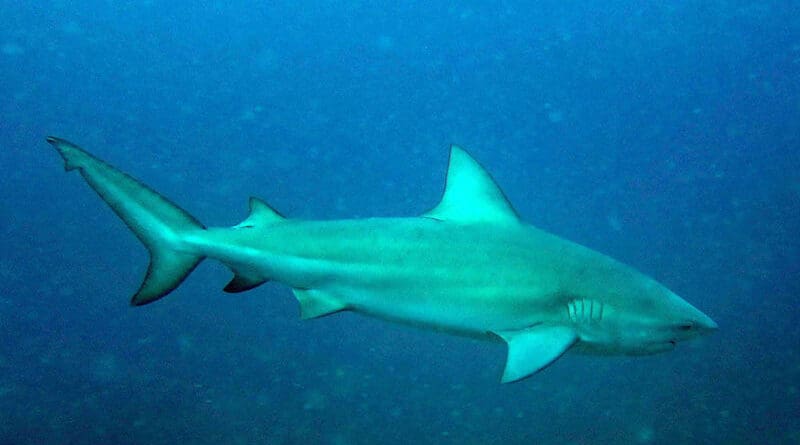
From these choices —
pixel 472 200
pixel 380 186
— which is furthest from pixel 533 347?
pixel 380 186

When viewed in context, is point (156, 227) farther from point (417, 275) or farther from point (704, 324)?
point (704, 324)

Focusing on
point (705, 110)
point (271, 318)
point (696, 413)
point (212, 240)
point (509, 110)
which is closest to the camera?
point (212, 240)

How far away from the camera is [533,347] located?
3.38 m

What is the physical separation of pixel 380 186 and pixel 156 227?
11.5 metres

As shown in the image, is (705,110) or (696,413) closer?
(696,413)

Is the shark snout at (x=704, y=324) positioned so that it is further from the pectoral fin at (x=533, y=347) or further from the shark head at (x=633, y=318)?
the pectoral fin at (x=533, y=347)

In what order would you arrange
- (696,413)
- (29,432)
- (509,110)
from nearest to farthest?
(29,432) < (696,413) < (509,110)

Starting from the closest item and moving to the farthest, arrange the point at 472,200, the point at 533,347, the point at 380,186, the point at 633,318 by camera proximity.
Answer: the point at 533,347, the point at 633,318, the point at 472,200, the point at 380,186

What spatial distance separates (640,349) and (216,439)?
18.4 ft

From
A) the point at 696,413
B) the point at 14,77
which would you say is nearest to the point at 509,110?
the point at 696,413

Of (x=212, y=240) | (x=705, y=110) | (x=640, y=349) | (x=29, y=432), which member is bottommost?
(x=29, y=432)

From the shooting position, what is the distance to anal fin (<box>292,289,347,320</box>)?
353 cm

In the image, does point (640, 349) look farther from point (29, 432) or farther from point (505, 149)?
point (505, 149)

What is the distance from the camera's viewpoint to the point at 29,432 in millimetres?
7383
